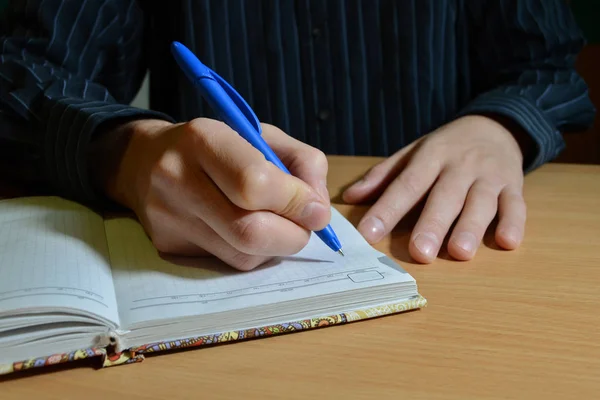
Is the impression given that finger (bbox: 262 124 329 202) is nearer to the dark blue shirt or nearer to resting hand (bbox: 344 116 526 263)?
resting hand (bbox: 344 116 526 263)

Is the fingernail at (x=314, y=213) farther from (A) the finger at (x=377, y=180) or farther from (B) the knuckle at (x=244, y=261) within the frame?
(A) the finger at (x=377, y=180)

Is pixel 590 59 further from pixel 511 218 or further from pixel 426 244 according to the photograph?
pixel 426 244

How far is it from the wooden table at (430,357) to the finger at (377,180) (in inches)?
6.8

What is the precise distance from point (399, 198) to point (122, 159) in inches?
11.4

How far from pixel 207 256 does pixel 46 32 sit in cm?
49

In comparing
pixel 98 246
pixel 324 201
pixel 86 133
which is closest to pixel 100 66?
pixel 86 133

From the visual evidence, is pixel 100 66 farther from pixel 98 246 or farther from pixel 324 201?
pixel 324 201

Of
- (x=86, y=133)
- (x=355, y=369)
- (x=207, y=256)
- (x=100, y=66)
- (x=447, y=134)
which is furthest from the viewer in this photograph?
(x=100, y=66)

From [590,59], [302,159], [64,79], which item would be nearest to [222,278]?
[302,159]

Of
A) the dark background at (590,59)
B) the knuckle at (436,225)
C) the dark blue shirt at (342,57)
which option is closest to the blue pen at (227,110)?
the knuckle at (436,225)

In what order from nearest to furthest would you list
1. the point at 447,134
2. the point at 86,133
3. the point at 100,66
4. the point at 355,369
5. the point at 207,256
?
the point at 355,369, the point at 207,256, the point at 86,133, the point at 447,134, the point at 100,66

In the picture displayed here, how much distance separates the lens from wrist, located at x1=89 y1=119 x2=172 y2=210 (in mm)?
572

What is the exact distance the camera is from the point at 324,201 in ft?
1.54

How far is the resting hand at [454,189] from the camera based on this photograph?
0.57 meters
